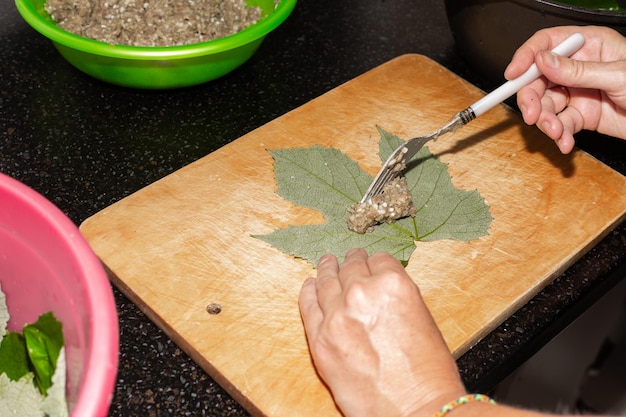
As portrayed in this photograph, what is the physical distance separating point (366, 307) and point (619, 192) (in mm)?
558

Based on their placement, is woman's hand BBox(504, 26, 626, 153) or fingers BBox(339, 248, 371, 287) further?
woman's hand BBox(504, 26, 626, 153)

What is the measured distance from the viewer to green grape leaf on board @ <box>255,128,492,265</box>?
3.33 ft

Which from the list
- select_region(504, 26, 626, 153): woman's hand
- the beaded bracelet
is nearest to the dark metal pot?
select_region(504, 26, 626, 153): woman's hand

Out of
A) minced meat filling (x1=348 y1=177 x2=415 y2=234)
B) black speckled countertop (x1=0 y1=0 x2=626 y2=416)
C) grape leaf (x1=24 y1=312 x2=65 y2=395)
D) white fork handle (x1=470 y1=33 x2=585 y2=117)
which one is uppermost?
white fork handle (x1=470 y1=33 x2=585 y2=117)

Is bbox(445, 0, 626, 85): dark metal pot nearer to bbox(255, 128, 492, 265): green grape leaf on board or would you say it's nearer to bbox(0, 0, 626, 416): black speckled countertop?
bbox(0, 0, 626, 416): black speckled countertop

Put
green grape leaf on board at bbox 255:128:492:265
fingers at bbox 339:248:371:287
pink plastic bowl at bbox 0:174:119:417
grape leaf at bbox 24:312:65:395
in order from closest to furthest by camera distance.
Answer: pink plastic bowl at bbox 0:174:119:417 → grape leaf at bbox 24:312:65:395 → fingers at bbox 339:248:371:287 → green grape leaf on board at bbox 255:128:492:265

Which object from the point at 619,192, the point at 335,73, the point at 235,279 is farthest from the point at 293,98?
the point at 619,192

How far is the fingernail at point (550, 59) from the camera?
3.41 feet

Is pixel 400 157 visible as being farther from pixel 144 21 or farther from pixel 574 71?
pixel 144 21

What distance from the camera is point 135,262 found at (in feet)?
3.20

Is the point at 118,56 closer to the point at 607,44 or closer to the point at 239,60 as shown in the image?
the point at 239,60

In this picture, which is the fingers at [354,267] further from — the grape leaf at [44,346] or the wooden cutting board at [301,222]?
the grape leaf at [44,346]

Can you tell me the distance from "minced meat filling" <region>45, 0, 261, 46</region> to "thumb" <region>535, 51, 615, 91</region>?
55 centimetres

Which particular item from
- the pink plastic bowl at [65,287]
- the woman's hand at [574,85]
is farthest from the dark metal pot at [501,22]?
the pink plastic bowl at [65,287]
